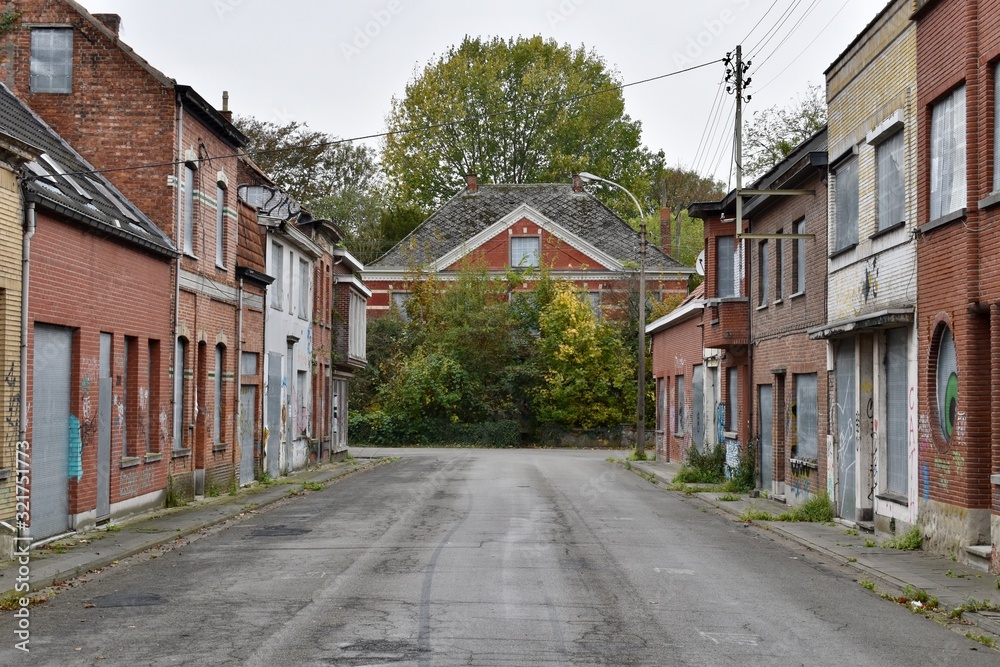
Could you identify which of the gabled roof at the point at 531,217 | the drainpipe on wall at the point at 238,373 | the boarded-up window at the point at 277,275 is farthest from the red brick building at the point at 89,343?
the gabled roof at the point at 531,217

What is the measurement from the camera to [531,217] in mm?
57062

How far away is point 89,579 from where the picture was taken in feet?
39.7

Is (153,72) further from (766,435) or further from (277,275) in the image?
(766,435)

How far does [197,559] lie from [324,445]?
22.3 metres

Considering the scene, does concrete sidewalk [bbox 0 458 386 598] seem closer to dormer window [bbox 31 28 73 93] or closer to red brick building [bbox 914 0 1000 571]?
dormer window [bbox 31 28 73 93]

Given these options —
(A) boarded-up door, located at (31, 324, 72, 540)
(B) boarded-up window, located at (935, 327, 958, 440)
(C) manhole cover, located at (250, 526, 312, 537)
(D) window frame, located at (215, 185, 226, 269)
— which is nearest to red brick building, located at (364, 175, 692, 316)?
(D) window frame, located at (215, 185, 226, 269)

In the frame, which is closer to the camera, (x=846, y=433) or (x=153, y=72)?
(x=846, y=433)

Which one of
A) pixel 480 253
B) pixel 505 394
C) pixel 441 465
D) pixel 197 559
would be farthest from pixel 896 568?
pixel 480 253

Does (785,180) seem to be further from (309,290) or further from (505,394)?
(505,394)

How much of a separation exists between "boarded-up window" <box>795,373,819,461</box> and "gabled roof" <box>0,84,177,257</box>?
11.7 meters

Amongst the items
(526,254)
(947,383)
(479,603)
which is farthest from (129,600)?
(526,254)

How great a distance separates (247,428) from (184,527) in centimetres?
960

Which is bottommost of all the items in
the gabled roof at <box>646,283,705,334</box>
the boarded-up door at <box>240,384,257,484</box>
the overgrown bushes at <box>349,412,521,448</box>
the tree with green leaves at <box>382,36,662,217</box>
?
the overgrown bushes at <box>349,412,521,448</box>

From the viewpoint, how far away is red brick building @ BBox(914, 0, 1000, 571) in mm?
13016
